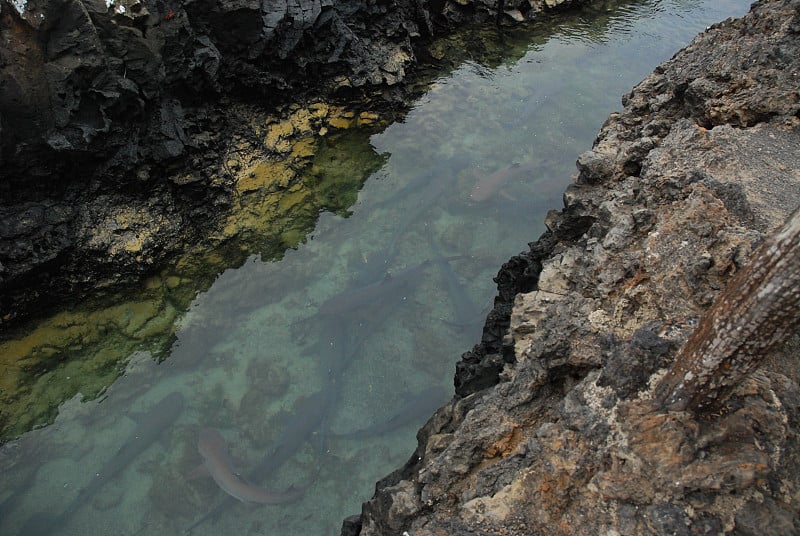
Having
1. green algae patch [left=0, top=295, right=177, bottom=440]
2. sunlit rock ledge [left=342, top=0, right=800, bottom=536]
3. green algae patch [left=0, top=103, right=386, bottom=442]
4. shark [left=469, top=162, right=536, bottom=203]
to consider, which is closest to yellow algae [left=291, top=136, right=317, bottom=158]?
green algae patch [left=0, top=103, right=386, bottom=442]

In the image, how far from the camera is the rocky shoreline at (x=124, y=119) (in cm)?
639

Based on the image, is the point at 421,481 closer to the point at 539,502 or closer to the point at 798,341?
the point at 539,502

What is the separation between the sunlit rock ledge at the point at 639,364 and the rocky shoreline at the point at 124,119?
4820 mm

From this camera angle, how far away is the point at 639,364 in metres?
3.26

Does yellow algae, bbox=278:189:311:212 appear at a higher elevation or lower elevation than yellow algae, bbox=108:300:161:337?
higher

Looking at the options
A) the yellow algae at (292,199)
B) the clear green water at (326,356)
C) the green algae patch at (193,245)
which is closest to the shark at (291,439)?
the clear green water at (326,356)

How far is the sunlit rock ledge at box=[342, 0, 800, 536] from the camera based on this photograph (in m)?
2.89

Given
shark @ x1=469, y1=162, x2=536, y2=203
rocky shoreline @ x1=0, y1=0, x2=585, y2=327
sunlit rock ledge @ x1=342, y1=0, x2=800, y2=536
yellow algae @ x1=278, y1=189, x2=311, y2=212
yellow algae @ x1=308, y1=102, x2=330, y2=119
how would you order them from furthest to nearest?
yellow algae @ x1=308, y1=102, x2=330, y2=119, shark @ x1=469, y1=162, x2=536, y2=203, yellow algae @ x1=278, y1=189, x2=311, y2=212, rocky shoreline @ x1=0, y1=0, x2=585, y2=327, sunlit rock ledge @ x1=342, y1=0, x2=800, y2=536

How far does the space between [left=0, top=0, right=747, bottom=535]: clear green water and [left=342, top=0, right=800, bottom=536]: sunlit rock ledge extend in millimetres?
1355

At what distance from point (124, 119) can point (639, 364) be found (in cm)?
700

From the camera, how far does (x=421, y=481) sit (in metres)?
3.73

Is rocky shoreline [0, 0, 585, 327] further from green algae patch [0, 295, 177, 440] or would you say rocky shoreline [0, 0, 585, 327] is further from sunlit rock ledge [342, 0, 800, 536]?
sunlit rock ledge [342, 0, 800, 536]

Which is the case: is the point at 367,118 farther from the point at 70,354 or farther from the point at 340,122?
the point at 70,354

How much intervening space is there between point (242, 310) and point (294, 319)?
0.73m
